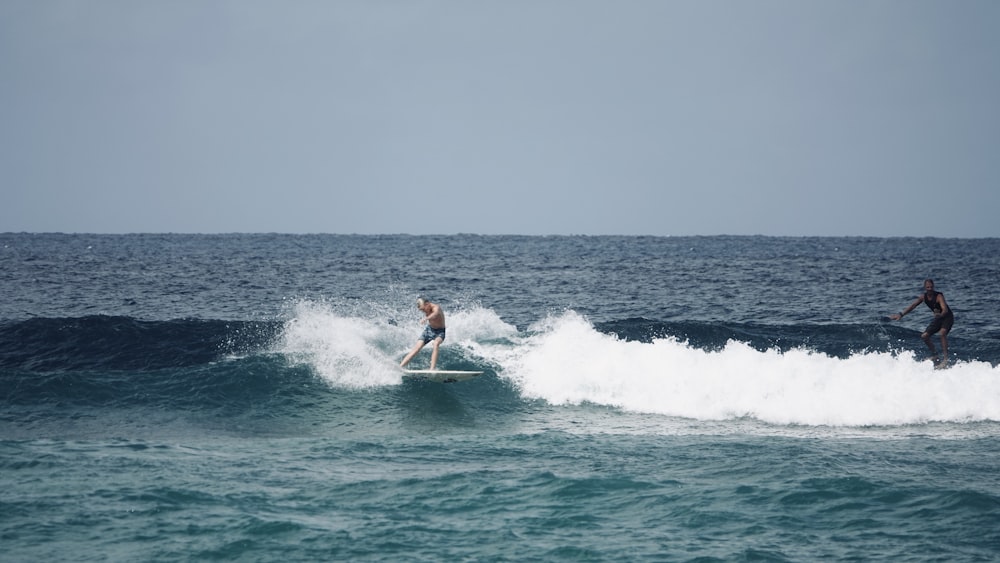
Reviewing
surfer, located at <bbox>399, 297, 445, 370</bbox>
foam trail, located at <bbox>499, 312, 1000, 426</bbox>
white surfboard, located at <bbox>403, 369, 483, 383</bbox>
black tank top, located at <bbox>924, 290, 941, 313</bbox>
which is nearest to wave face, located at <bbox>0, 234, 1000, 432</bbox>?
foam trail, located at <bbox>499, 312, 1000, 426</bbox>

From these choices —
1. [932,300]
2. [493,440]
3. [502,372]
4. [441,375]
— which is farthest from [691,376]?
[932,300]

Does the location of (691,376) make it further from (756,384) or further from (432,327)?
(432,327)

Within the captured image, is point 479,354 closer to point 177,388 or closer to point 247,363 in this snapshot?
point 247,363

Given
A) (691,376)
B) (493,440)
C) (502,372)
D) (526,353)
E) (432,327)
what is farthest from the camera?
(526,353)

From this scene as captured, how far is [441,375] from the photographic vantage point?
16078 millimetres

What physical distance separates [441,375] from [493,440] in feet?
9.70

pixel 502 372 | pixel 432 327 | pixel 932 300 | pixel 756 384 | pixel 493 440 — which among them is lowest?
pixel 493 440

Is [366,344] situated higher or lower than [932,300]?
lower

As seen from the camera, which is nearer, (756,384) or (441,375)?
(441,375)

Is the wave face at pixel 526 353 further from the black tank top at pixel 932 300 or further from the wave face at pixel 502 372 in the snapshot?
the black tank top at pixel 932 300

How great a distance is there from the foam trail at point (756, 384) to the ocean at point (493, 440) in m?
0.05

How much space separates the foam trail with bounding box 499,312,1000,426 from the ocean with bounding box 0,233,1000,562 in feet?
0.17

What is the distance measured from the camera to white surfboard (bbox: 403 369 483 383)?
1594 centimetres

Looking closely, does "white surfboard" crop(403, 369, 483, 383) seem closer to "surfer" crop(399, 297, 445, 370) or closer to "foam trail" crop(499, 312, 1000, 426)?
"surfer" crop(399, 297, 445, 370)
